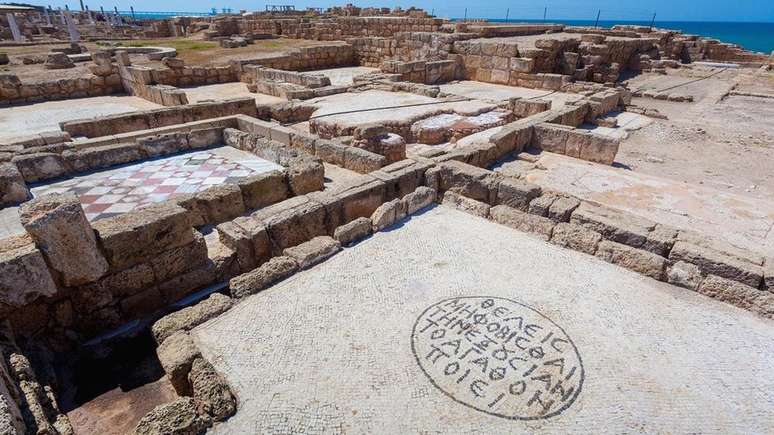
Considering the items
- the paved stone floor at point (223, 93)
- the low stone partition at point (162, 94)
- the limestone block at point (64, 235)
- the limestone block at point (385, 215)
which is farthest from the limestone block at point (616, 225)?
the low stone partition at point (162, 94)

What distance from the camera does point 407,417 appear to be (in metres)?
3.52

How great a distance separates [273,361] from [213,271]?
101 inches

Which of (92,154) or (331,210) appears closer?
(331,210)

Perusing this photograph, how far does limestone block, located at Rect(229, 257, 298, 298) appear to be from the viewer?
4957mm

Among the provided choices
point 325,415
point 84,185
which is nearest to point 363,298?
point 325,415

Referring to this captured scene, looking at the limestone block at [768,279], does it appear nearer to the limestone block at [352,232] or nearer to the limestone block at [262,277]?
the limestone block at [352,232]

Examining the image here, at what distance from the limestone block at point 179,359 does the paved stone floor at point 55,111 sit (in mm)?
11622

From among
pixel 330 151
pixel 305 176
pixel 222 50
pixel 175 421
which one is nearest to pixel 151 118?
pixel 330 151

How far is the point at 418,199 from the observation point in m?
7.12

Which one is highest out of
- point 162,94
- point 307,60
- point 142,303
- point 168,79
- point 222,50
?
point 222,50

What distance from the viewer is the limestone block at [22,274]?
4.36 meters

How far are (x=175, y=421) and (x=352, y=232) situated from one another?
3.36m

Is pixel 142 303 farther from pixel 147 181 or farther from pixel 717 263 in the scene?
pixel 717 263

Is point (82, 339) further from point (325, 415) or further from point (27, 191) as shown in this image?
point (27, 191)
